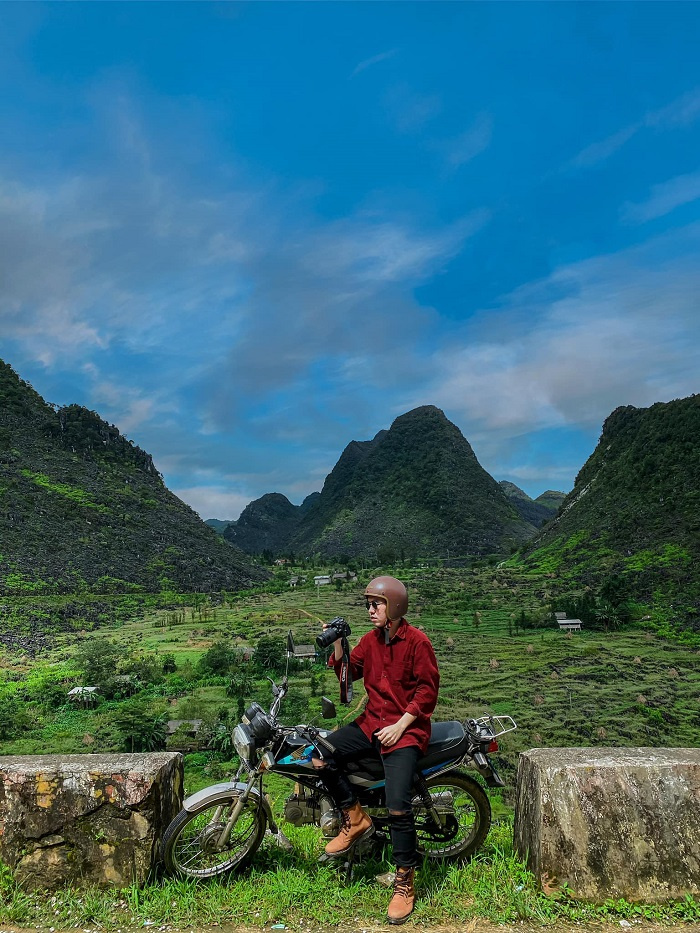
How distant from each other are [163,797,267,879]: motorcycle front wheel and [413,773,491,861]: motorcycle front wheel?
1200 millimetres

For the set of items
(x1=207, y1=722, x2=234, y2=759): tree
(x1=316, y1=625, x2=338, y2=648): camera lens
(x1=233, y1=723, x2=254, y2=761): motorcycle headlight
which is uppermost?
(x1=316, y1=625, x2=338, y2=648): camera lens

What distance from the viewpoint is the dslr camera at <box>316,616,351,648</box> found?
392cm

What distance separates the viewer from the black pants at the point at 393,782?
12.0 ft

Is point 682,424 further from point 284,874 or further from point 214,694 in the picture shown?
point 284,874

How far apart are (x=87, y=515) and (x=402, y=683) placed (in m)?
64.5

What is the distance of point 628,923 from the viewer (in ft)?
11.2

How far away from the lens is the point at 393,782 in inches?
145

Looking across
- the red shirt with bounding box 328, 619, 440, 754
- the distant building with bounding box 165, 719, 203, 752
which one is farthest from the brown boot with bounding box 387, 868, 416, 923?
the distant building with bounding box 165, 719, 203, 752

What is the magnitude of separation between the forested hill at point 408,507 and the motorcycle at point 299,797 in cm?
8822

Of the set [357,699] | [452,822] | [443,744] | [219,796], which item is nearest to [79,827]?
[219,796]

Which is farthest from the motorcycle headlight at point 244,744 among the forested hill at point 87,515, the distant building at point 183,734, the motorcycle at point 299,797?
the forested hill at point 87,515

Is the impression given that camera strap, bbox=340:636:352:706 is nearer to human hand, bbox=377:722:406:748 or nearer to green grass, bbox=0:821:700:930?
human hand, bbox=377:722:406:748

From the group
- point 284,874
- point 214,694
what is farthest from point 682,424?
point 284,874

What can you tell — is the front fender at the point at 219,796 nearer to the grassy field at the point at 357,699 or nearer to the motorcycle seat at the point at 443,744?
the grassy field at the point at 357,699
